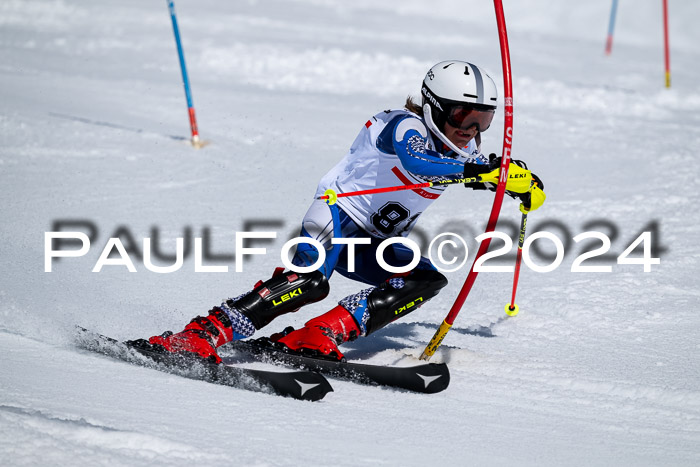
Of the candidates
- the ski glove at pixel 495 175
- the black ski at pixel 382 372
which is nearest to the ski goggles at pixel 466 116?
the ski glove at pixel 495 175

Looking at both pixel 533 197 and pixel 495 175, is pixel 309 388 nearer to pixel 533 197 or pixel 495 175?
pixel 495 175

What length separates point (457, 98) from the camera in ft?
12.4

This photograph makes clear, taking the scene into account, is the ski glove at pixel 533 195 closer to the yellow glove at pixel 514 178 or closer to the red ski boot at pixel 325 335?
the yellow glove at pixel 514 178

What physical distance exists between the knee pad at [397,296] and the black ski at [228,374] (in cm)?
58

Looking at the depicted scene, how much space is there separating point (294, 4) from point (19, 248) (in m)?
15.1

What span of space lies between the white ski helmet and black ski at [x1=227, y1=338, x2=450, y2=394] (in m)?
1.05

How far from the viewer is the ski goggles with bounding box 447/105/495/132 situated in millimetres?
3795

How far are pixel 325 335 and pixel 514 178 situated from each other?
1.15 m

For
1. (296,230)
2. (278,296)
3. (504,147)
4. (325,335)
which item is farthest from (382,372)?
(296,230)

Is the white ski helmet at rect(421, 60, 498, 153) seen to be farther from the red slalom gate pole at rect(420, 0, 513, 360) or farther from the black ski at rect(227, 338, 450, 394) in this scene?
the black ski at rect(227, 338, 450, 394)

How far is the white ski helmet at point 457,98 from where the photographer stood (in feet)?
12.4

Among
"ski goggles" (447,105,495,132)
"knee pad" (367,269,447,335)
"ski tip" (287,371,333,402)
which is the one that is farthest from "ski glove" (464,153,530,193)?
"ski tip" (287,371,333,402)

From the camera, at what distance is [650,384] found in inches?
160

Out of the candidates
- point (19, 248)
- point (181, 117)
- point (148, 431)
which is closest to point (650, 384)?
point (148, 431)
